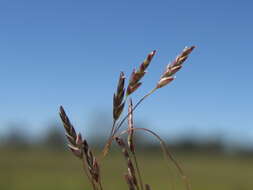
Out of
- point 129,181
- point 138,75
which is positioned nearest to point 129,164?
point 129,181

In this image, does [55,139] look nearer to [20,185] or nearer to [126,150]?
[20,185]

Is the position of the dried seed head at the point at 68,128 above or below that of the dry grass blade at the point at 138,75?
below

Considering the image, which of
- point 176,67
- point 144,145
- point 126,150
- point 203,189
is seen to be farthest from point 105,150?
point 144,145

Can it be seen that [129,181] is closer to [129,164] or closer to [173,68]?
[129,164]

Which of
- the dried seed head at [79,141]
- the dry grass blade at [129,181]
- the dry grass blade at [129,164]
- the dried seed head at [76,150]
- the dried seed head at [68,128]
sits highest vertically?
the dried seed head at [68,128]

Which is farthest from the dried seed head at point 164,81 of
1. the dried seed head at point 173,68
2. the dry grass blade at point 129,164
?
the dry grass blade at point 129,164

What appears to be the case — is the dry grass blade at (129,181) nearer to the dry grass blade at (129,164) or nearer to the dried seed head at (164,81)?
the dry grass blade at (129,164)
